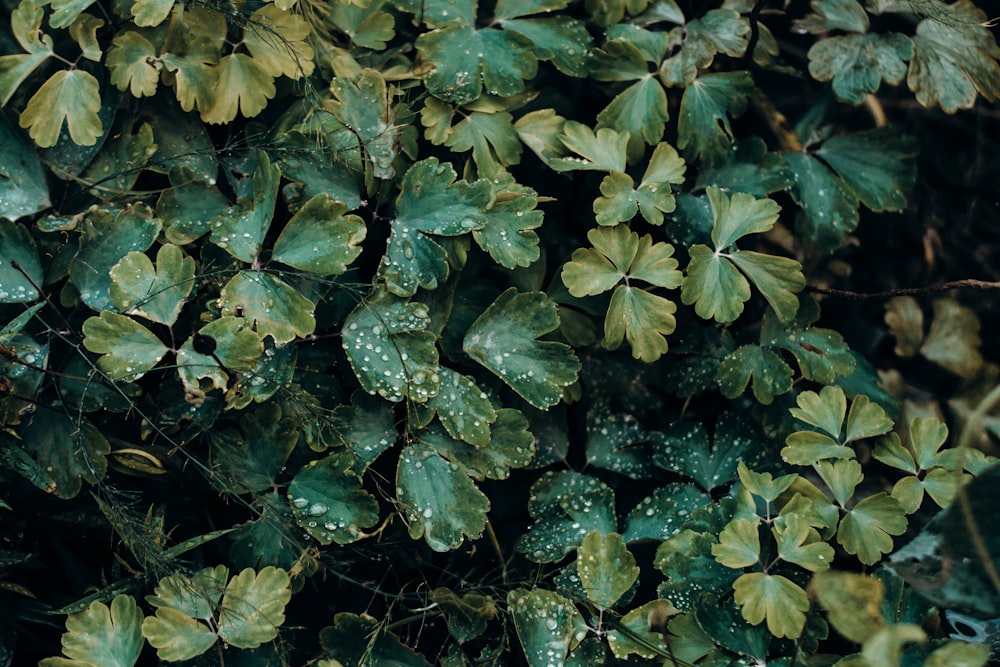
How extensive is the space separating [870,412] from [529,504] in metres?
0.64

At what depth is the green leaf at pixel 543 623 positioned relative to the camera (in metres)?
1.27

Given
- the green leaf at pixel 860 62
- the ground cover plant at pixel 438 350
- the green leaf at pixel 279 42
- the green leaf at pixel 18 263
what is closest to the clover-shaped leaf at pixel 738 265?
the ground cover plant at pixel 438 350

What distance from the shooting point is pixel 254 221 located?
133cm

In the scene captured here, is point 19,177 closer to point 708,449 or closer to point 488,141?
point 488,141

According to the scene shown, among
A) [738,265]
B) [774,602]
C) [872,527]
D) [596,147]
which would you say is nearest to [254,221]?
[596,147]

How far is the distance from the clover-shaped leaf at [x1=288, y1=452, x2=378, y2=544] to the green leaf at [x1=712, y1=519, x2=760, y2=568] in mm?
563

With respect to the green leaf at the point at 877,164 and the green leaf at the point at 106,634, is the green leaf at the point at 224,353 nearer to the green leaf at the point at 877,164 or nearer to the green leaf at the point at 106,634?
the green leaf at the point at 106,634

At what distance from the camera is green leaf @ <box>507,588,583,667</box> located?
1271mm

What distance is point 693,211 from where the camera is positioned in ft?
5.06

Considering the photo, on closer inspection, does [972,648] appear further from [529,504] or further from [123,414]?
[123,414]

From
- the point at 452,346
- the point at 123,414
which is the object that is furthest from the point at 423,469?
the point at 123,414

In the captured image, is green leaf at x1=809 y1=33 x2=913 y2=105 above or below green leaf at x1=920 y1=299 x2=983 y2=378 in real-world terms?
above

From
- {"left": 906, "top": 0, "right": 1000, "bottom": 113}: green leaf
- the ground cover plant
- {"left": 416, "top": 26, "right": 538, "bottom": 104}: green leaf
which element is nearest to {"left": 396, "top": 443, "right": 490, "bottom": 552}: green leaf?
the ground cover plant

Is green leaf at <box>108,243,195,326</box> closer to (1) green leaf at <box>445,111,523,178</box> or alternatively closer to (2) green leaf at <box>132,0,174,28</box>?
(2) green leaf at <box>132,0,174,28</box>
